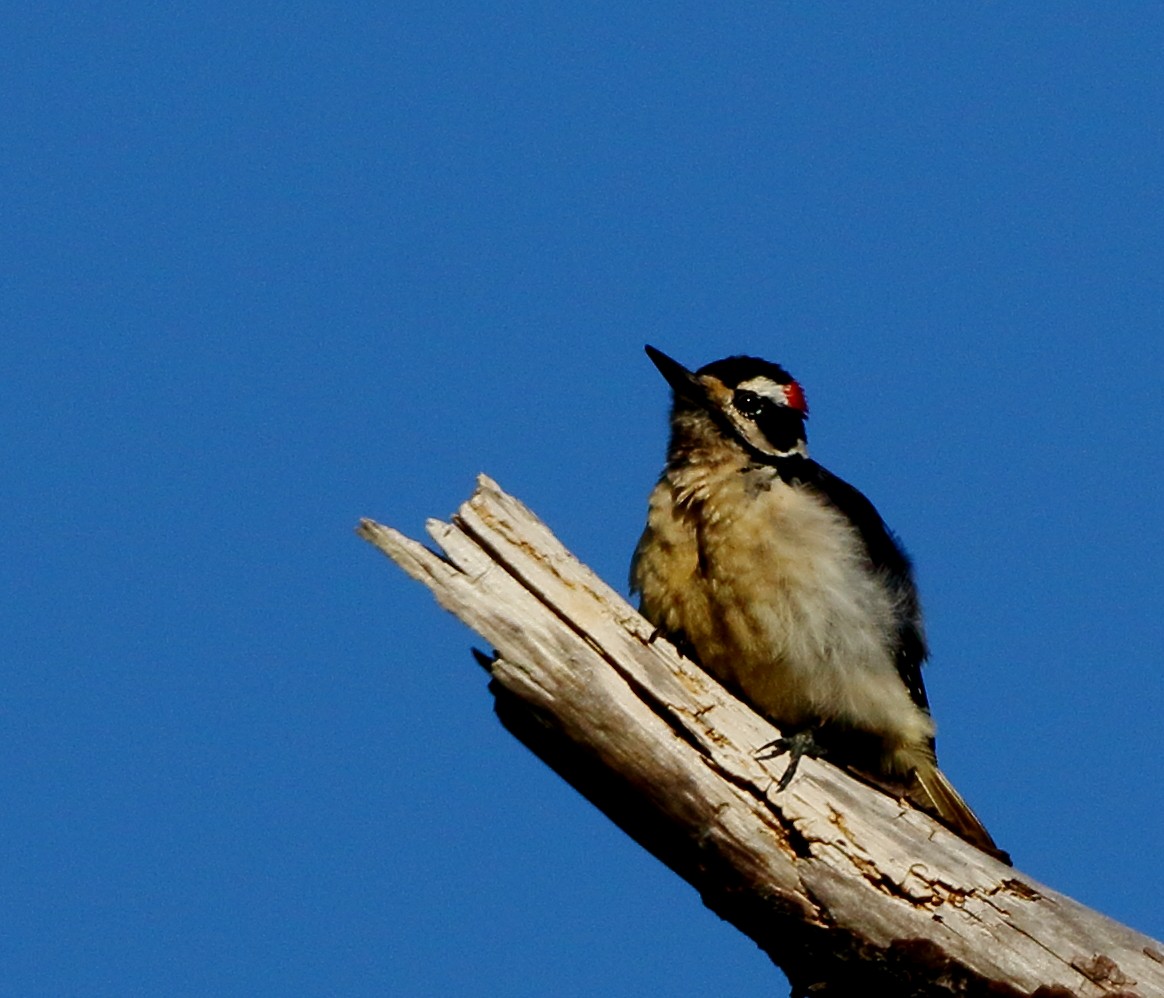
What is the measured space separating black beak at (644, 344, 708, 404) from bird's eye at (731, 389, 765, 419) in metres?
0.15

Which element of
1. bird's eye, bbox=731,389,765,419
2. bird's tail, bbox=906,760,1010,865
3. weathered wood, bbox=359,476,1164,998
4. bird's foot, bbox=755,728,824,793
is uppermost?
bird's eye, bbox=731,389,765,419

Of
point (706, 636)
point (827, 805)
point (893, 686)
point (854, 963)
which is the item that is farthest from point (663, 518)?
point (854, 963)

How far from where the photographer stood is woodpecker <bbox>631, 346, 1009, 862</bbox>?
6.45 meters

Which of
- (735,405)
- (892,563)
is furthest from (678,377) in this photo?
(892,563)

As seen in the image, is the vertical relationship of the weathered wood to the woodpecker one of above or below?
below

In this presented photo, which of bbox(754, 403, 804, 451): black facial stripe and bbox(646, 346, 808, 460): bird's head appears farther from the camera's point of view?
bbox(754, 403, 804, 451): black facial stripe

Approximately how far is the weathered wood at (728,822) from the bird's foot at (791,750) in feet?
0.19

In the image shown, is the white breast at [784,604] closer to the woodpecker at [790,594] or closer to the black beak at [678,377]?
the woodpecker at [790,594]

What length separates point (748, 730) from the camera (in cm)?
571

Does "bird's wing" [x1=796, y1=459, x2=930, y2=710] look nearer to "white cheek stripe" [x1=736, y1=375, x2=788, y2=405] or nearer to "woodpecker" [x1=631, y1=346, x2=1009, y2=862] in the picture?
"woodpecker" [x1=631, y1=346, x2=1009, y2=862]

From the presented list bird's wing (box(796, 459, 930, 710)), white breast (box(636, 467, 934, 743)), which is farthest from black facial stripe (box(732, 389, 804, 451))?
A: white breast (box(636, 467, 934, 743))

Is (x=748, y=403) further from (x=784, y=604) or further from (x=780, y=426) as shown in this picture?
(x=784, y=604)

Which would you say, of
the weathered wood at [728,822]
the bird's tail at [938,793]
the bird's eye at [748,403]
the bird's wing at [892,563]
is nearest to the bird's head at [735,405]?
the bird's eye at [748,403]

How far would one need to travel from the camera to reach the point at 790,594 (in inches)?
255
